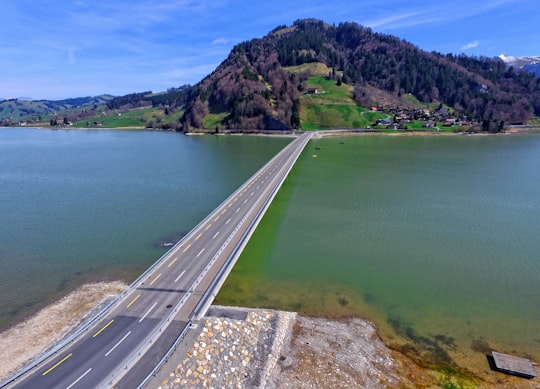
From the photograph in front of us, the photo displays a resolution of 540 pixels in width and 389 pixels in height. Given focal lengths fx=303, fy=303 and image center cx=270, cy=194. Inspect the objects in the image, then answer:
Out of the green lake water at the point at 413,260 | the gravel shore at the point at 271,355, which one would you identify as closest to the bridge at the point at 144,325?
the gravel shore at the point at 271,355

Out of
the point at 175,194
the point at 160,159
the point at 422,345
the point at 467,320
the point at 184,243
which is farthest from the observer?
the point at 160,159

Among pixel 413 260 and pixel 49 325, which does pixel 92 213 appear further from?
pixel 413 260

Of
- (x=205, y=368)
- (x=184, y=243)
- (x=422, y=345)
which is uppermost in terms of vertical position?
(x=184, y=243)

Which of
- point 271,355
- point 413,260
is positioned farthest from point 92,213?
point 413,260

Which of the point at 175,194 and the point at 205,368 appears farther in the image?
the point at 175,194

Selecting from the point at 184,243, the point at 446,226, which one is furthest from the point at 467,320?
the point at 184,243

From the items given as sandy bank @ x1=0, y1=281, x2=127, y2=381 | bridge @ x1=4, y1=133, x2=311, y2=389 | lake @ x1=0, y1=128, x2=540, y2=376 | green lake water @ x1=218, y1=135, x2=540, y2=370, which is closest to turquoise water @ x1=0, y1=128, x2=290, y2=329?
lake @ x1=0, y1=128, x2=540, y2=376

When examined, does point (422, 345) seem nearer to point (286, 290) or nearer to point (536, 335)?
point (536, 335)

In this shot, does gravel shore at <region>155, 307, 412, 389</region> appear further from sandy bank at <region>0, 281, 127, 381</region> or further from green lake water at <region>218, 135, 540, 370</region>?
sandy bank at <region>0, 281, 127, 381</region>
